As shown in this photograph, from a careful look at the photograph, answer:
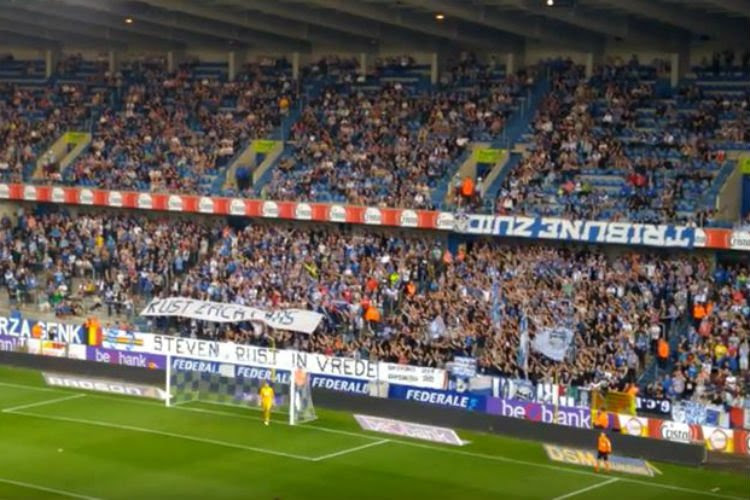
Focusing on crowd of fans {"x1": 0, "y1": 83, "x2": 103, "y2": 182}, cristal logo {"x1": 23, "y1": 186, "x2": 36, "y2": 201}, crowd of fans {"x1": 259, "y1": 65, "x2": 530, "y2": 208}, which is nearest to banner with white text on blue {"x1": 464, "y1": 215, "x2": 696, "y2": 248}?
crowd of fans {"x1": 259, "y1": 65, "x2": 530, "y2": 208}

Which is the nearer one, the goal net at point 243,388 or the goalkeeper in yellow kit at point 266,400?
the goalkeeper in yellow kit at point 266,400

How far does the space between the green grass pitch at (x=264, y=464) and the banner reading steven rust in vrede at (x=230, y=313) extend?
5.06m

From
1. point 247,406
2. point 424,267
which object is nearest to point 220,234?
point 424,267

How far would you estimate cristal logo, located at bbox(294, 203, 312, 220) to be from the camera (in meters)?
46.9

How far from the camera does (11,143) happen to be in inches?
2253

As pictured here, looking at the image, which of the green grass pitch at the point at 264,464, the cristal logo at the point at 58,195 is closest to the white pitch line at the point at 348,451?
the green grass pitch at the point at 264,464

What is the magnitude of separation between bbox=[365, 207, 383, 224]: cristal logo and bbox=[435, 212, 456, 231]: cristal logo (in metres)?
2.12

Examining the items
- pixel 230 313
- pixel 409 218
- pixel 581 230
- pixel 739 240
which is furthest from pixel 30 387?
pixel 739 240

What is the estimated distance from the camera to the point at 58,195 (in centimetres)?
5266

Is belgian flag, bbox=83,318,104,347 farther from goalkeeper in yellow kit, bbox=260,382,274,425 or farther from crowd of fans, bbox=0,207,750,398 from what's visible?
goalkeeper in yellow kit, bbox=260,382,274,425

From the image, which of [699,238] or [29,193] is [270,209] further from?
[699,238]

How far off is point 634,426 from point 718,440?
2204 mm

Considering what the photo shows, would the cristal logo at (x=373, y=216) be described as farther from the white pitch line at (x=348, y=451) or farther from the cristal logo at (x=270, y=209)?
the white pitch line at (x=348, y=451)

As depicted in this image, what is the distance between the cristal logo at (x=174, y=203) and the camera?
49.8m
